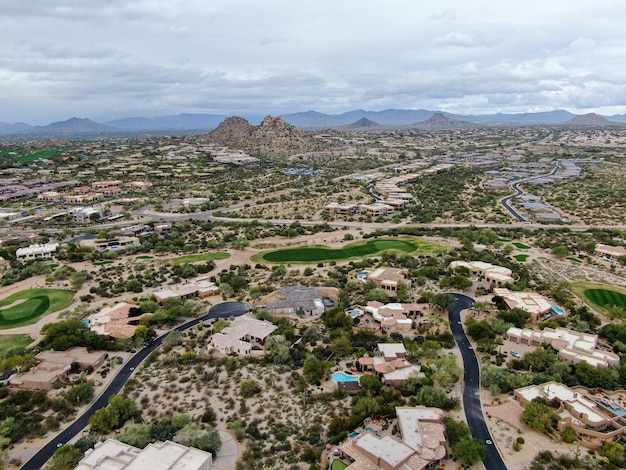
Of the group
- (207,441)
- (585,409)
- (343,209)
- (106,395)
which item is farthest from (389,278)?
(343,209)

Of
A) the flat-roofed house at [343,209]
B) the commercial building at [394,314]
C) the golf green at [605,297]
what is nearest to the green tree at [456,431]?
the commercial building at [394,314]

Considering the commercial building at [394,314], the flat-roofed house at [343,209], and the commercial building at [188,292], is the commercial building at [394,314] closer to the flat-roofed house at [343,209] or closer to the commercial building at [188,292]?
the commercial building at [188,292]

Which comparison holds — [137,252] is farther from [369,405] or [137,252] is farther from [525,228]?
[525,228]

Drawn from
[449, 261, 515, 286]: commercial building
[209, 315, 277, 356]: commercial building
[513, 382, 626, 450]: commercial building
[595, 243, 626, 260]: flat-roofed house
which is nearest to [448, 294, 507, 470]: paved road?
[513, 382, 626, 450]: commercial building

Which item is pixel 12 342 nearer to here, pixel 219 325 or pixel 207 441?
pixel 219 325

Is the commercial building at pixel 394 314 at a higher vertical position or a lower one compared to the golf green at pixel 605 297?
higher

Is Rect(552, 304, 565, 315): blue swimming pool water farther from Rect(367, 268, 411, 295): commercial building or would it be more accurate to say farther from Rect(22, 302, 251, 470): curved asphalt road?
Rect(22, 302, 251, 470): curved asphalt road

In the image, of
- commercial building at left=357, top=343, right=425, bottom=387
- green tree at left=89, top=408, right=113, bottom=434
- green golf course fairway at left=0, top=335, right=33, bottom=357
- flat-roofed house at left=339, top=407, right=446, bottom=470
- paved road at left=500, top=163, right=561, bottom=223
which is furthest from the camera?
paved road at left=500, top=163, right=561, bottom=223
